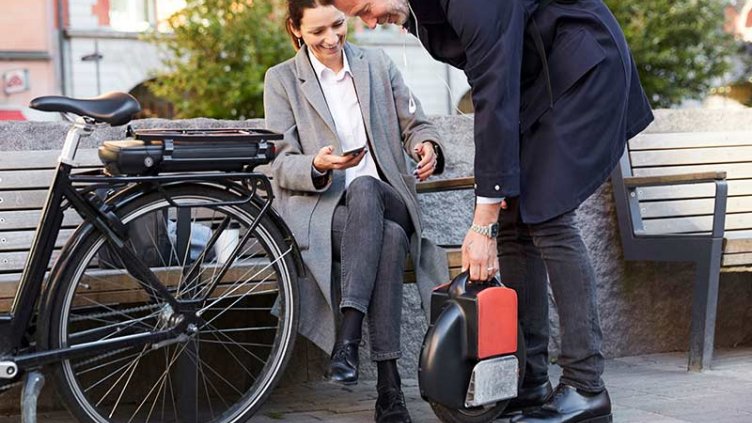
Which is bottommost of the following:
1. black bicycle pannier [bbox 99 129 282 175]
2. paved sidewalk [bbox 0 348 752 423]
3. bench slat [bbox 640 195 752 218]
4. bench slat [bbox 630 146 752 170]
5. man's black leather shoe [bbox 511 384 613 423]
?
paved sidewalk [bbox 0 348 752 423]

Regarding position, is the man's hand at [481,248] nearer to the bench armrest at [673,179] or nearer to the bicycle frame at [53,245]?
the bicycle frame at [53,245]

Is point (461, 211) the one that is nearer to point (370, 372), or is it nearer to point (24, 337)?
point (370, 372)

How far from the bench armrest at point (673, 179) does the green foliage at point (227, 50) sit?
44.2 feet

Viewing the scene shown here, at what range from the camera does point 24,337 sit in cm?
336

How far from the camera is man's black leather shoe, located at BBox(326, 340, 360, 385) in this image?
3.61 metres

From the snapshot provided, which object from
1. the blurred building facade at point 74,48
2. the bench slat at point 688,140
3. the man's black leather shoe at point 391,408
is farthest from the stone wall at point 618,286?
the blurred building facade at point 74,48

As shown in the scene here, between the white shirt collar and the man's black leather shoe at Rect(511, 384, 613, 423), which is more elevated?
the white shirt collar

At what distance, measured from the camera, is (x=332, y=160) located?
3812mm

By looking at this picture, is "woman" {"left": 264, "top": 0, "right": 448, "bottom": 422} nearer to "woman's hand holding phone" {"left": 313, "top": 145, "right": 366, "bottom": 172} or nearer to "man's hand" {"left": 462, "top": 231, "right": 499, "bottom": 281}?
"woman's hand holding phone" {"left": 313, "top": 145, "right": 366, "bottom": 172}

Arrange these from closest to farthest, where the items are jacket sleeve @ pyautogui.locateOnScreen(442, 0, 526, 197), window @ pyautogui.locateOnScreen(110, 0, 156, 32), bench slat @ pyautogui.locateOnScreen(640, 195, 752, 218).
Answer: jacket sleeve @ pyautogui.locateOnScreen(442, 0, 526, 197) → bench slat @ pyautogui.locateOnScreen(640, 195, 752, 218) → window @ pyautogui.locateOnScreen(110, 0, 156, 32)

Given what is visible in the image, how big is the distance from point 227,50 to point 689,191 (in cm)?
1398

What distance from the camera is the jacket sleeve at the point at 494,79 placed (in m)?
3.30

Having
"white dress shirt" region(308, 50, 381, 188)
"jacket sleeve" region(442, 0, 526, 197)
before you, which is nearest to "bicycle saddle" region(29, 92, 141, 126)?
"white dress shirt" region(308, 50, 381, 188)

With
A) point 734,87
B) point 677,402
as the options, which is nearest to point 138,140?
point 677,402
